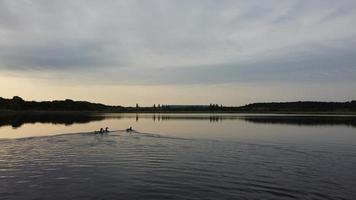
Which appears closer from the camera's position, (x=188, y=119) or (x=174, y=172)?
(x=174, y=172)

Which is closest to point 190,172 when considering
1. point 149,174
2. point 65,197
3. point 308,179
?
point 149,174

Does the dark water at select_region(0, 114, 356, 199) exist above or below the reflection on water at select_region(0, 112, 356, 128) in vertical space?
below

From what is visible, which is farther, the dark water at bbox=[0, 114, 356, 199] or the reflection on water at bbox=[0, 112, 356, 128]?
the reflection on water at bbox=[0, 112, 356, 128]

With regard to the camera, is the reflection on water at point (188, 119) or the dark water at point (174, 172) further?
the reflection on water at point (188, 119)

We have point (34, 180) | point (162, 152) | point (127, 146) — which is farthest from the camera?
point (127, 146)

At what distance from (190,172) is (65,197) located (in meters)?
8.28

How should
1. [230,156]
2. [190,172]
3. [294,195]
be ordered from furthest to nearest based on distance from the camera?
[230,156] → [190,172] → [294,195]

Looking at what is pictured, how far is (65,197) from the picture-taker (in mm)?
17359

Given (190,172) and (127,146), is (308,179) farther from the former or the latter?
(127,146)

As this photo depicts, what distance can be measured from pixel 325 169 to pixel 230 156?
23.4ft

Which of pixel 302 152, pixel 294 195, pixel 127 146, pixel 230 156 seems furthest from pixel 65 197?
pixel 302 152

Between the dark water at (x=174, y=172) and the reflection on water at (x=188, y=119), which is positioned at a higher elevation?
the reflection on water at (x=188, y=119)

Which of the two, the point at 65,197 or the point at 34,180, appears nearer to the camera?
the point at 65,197

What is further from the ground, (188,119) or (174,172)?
(188,119)
